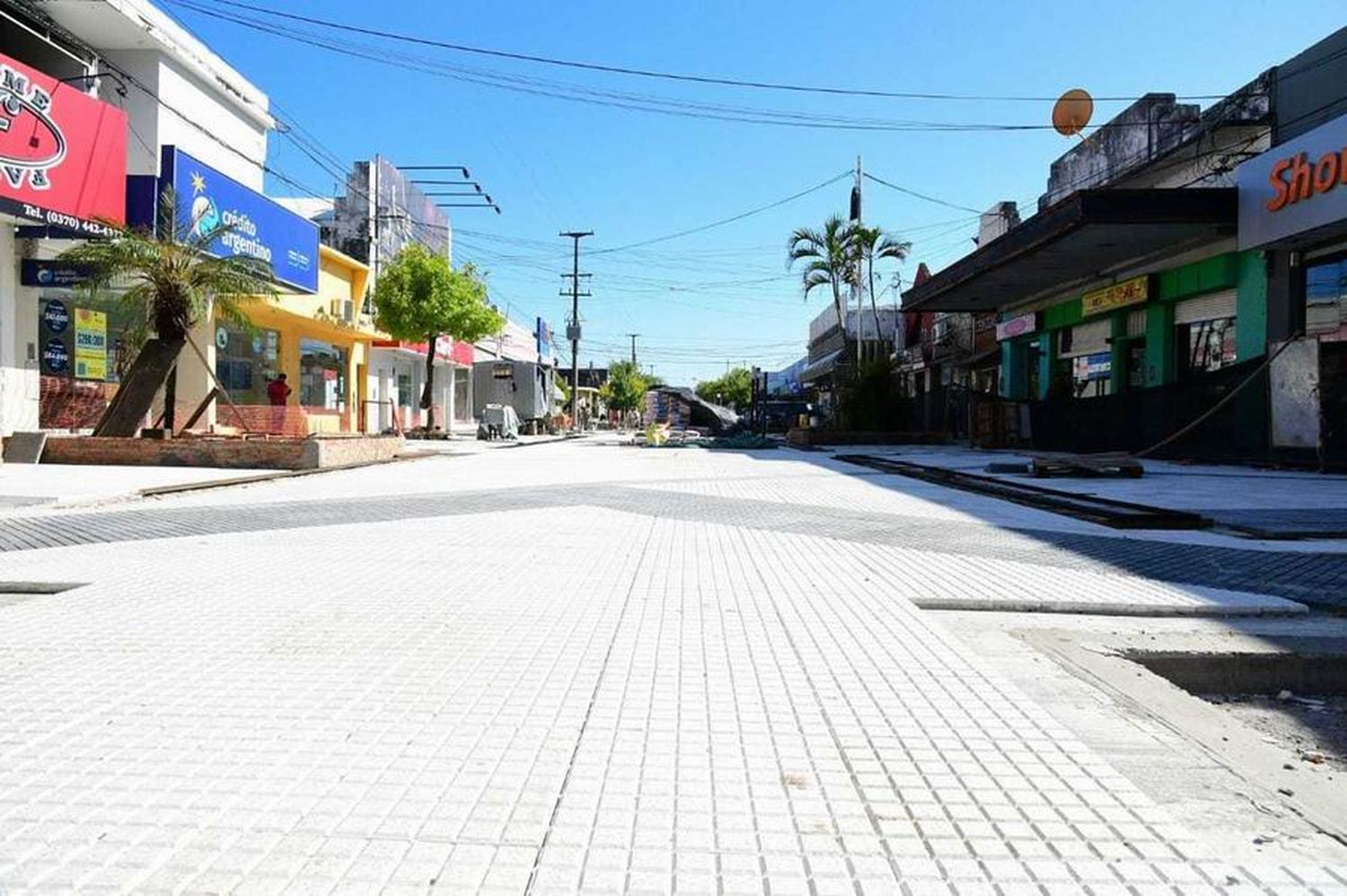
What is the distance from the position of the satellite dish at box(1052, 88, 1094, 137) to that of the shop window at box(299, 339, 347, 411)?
24.1 m

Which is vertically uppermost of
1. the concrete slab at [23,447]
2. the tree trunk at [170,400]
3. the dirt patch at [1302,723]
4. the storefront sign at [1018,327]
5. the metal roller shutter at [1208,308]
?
the storefront sign at [1018,327]

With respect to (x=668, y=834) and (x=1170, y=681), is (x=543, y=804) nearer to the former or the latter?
(x=668, y=834)

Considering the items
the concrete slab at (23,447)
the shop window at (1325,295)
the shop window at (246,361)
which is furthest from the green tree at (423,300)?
the shop window at (1325,295)

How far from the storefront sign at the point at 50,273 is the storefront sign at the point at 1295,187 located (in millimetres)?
22089

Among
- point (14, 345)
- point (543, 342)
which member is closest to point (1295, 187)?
point (14, 345)

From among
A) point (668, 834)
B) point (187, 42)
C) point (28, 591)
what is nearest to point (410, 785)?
point (668, 834)

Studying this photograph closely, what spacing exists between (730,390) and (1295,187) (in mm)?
109055

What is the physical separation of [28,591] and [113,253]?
40.7ft

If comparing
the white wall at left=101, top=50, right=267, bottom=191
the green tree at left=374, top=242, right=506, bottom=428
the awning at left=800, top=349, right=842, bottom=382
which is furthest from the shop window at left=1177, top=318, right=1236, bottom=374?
the awning at left=800, top=349, right=842, bottom=382

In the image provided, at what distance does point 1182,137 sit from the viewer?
23578 mm

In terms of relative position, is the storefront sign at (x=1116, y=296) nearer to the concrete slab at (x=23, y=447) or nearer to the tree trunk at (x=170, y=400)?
the tree trunk at (x=170, y=400)

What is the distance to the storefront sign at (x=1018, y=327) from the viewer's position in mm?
30500

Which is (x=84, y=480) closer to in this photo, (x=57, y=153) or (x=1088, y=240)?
(x=57, y=153)

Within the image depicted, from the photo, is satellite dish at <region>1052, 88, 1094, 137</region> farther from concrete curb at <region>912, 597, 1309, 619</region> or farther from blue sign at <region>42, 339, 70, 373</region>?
blue sign at <region>42, 339, 70, 373</region>
